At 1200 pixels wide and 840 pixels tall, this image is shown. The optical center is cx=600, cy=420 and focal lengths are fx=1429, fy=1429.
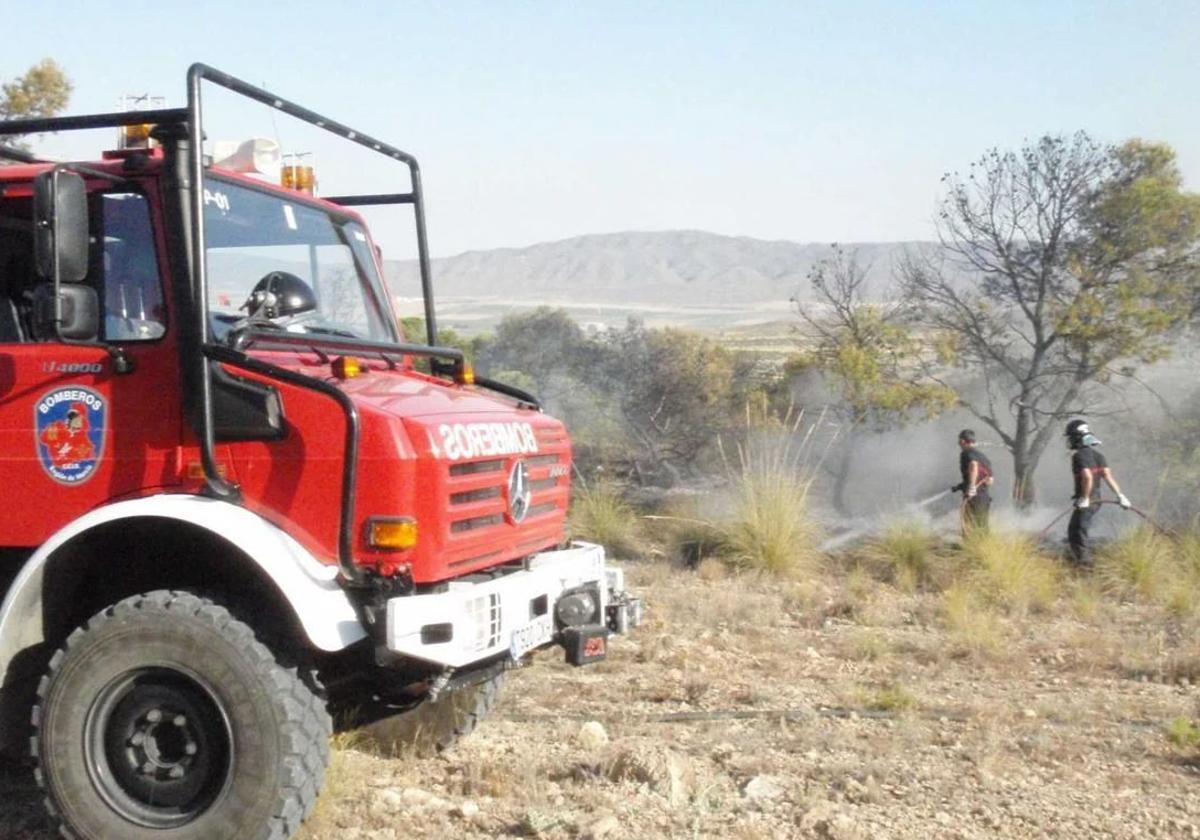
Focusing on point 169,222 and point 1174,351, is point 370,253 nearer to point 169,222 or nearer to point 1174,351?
point 169,222

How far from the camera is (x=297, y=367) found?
5.40 m

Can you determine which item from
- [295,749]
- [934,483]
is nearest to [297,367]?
[295,749]

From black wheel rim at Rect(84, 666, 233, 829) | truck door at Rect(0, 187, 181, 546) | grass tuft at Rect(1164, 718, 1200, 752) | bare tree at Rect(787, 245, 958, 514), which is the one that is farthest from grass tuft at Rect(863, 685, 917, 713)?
bare tree at Rect(787, 245, 958, 514)

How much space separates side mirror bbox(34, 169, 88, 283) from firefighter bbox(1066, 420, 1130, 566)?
31.2 ft

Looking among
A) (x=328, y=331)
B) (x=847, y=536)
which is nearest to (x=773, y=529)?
(x=847, y=536)

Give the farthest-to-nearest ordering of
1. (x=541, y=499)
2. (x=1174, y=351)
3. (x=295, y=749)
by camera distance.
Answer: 1. (x=1174, y=351)
2. (x=541, y=499)
3. (x=295, y=749)

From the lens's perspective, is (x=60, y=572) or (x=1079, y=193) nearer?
(x=60, y=572)

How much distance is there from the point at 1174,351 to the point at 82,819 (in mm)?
14543

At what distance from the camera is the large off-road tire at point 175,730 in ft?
15.4

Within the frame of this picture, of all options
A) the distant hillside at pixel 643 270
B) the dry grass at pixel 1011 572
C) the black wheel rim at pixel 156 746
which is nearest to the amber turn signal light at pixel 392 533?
the black wheel rim at pixel 156 746

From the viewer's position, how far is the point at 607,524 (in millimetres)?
13688

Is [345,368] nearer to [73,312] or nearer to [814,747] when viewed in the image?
[73,312]

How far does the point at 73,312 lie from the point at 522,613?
1930 mm

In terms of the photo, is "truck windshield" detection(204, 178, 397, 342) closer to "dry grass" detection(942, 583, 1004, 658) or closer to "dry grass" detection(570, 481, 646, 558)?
"dry grass" detection(942, 583, 1004, 658)
